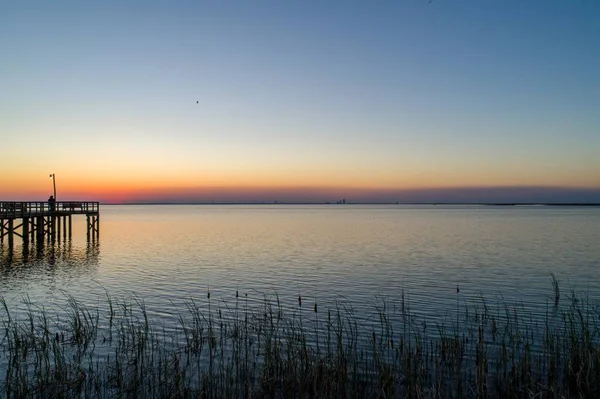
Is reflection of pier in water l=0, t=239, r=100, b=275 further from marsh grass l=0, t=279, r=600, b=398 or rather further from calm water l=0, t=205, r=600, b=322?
marsh grass l=0, t=279, r=600, b=398

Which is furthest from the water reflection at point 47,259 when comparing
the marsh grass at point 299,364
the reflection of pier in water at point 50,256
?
the marsh grass at point 299,364

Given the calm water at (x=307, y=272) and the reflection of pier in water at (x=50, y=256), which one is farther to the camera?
the reflection of pier in water at (x=50, y=256)

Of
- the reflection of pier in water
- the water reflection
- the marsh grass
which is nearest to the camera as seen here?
the marsh grass

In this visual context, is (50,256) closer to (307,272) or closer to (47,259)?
(47,259)

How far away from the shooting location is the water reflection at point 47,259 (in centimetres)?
3428

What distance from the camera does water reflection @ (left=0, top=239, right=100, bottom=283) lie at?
34.3 metres

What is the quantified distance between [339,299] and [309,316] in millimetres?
4565

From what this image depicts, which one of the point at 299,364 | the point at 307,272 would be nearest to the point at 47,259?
the point at 307,272

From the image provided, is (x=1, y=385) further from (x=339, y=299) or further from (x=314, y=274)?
(x=314, y=274)

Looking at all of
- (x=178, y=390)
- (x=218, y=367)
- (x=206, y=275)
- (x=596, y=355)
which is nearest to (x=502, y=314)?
(x=596, y=355)

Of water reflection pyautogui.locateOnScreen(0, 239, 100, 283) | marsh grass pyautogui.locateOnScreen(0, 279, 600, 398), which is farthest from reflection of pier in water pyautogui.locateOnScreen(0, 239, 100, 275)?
marsh grass pyautogui.locateOnScreen(0, 279, 600, 398)

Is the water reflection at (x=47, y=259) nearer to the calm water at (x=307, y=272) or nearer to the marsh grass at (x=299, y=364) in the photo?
the calm water at (x=307, y=272)

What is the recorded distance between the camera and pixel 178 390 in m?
11.1

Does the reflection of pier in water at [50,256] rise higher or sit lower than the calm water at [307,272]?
higher
